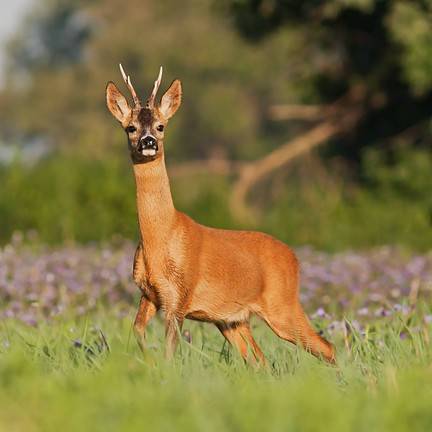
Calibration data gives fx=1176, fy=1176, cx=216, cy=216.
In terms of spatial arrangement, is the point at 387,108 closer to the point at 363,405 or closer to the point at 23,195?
the point at 23,195

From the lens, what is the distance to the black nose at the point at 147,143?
7.01 m

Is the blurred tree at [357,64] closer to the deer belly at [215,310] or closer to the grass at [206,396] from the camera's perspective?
the deer belly at [215,310]

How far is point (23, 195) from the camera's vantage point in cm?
1755

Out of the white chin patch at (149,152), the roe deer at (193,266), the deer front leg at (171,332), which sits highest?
the white chin patch at (149,152)

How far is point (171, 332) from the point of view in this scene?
6.78 meters

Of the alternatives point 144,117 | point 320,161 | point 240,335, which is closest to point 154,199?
point 144,117

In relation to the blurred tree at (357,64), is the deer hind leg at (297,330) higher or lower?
lower

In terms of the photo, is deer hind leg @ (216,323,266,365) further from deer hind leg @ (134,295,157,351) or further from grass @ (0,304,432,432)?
grass @ (0,304,432,432)

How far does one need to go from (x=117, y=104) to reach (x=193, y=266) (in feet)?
4.05

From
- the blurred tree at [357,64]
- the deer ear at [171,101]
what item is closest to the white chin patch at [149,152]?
the deer ear at [171,101]

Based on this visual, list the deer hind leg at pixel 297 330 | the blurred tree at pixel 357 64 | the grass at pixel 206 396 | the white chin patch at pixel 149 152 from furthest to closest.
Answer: the blurred tree at pixel 357 64 < the deer hind leg at pixel 297 330 < the white chin patch at pixel 149 152 < the grass at pixel 206 396

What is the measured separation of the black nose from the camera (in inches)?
276

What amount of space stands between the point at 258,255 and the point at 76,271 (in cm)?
471

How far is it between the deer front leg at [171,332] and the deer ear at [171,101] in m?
1.37
